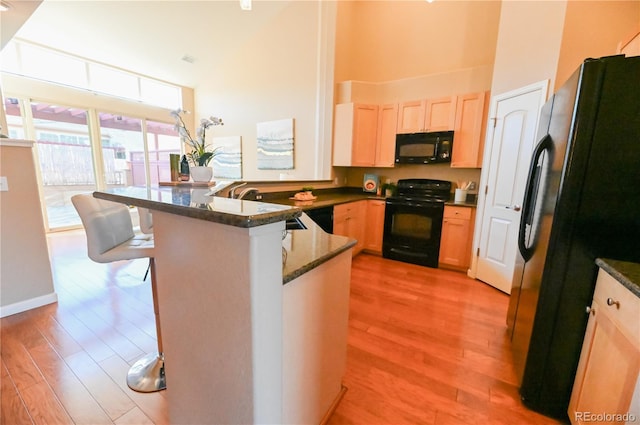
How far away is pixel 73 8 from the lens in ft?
12.9

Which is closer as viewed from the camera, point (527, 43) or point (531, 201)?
point (531, 201)

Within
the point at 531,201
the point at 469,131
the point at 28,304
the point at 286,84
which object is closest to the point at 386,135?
the point at 469,131

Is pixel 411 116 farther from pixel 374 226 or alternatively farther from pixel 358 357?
pixel 358 357

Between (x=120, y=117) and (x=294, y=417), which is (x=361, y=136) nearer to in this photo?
(x=294, y=417)

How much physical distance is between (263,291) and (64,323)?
2.37 meters

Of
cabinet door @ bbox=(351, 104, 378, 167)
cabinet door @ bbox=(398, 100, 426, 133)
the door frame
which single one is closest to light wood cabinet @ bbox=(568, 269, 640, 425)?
the door frame

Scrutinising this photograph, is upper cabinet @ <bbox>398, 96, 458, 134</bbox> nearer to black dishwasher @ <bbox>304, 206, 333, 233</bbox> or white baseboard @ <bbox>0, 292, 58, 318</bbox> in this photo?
black dishwasher @ <bbox>304, 206, 333, 233</bbox>

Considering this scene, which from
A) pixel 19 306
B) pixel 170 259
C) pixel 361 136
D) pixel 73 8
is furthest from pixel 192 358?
pixel 73 8

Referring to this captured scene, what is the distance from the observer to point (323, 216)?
3064 millimetres

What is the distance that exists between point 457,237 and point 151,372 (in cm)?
340

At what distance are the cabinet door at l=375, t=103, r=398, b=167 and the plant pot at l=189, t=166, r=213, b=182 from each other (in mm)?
2843

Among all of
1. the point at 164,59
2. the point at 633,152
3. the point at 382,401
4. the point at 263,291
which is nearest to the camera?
the point at 263,291

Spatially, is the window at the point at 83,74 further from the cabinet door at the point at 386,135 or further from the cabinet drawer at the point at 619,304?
the cabinet drawer at the point at 619,304

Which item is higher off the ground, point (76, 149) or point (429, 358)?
point (76, 149)
